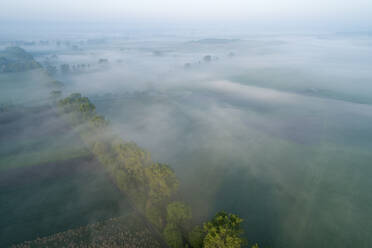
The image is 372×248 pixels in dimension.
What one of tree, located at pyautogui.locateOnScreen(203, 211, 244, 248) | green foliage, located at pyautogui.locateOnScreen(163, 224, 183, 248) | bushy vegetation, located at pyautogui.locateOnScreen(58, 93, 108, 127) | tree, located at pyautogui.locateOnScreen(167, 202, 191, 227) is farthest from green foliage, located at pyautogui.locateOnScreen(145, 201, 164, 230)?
bushy vegetation, located at pyautogui.locateOnScreen(58, 93, 108, 127)

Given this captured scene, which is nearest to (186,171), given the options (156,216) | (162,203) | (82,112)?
(162,203)

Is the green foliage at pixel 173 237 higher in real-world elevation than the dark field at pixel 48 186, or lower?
higher

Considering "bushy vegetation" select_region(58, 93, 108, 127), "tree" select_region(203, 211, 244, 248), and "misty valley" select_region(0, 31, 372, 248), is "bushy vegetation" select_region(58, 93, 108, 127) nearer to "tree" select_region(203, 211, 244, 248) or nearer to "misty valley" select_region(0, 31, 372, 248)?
"misty valley" select_region(0, 31, 372, 248)

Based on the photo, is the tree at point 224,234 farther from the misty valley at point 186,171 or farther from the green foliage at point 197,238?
the green foliage at point 197,238

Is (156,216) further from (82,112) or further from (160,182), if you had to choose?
(82,112)

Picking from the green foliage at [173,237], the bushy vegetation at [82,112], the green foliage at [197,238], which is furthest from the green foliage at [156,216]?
the bushy vegetation at [82,112]

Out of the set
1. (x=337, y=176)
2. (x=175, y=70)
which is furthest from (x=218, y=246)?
(x=175, y=70)
